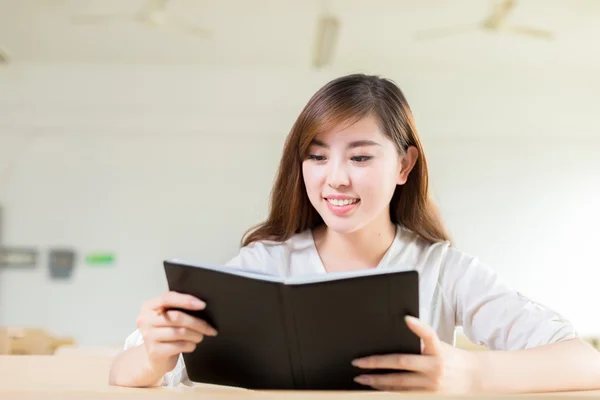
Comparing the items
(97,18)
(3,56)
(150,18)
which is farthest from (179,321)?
(3,56)

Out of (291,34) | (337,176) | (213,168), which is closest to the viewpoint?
(337,176)

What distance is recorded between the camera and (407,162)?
4.92 feet

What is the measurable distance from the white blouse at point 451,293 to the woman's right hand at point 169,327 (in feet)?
0.65

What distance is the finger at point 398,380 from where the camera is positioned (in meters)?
0.94

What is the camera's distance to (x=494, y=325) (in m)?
1.32

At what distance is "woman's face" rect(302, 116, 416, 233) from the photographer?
52.4 inches

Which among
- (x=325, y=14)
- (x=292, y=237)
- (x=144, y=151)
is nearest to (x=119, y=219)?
(x=144, y=151)

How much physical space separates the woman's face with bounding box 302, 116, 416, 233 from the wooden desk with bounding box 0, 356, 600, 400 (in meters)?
0.47

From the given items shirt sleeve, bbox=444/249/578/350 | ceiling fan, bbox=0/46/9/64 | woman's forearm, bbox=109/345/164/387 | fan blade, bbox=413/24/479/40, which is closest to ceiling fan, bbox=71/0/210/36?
ceiling fan, bbox=0/46/9/64

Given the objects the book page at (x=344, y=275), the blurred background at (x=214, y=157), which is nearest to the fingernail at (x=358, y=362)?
the book page at (x=344, y=275)

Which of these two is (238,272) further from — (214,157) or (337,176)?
(214,157)

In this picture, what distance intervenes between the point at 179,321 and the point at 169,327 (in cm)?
2

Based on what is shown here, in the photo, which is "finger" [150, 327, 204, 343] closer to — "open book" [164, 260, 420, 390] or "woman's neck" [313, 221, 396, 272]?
"open book" [164, 260, 420, 390]

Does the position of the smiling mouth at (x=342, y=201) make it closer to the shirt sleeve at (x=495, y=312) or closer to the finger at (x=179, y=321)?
the shirt sleeve at (x=495, y=312)
